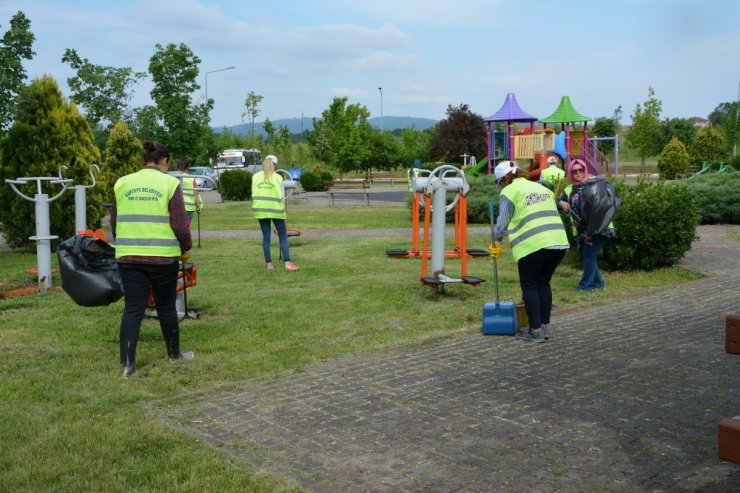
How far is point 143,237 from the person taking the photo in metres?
6.12

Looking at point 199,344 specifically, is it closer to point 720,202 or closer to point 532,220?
point 532,220

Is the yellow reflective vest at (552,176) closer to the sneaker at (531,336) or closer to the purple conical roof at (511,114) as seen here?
the sneaker at (531,336)

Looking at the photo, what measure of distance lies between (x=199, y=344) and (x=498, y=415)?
3.16m

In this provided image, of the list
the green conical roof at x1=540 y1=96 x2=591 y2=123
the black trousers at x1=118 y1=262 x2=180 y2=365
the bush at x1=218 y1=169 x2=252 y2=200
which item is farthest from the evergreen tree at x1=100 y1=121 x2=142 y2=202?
the green conical roof at x1=540 y1=96 x2=591 y2=123

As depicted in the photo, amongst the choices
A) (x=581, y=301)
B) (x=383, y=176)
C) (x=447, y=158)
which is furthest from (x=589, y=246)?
(x=383, y=176)

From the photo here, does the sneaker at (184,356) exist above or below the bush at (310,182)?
below

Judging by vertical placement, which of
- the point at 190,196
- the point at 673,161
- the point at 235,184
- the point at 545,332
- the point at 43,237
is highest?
the point at 673,161

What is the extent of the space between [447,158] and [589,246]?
40.0 meters

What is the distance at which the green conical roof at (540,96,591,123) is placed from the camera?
1197 inches

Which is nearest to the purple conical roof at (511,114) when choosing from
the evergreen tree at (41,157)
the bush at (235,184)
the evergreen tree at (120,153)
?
the bush at (235,184)

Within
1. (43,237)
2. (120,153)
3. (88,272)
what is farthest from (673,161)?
(88,272)

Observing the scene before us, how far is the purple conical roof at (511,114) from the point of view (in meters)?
31.4

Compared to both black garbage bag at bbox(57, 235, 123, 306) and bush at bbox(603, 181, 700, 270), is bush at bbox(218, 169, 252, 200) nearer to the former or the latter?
bush at bbox(603, 181, 700, 270)

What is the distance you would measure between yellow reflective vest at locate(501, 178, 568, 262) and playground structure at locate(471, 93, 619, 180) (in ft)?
63.4
